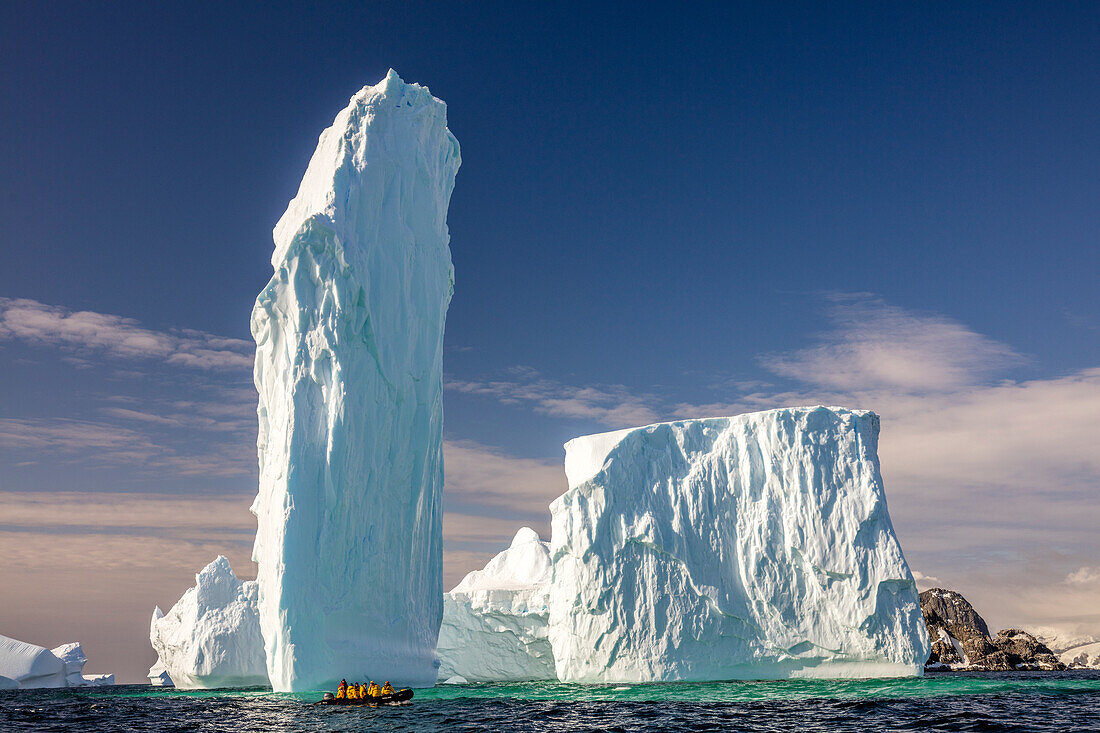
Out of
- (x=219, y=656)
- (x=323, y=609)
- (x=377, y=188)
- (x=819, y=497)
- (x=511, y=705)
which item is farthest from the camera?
(x=219, y=656)

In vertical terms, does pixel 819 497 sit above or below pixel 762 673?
above

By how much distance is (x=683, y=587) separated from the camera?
27016 mm

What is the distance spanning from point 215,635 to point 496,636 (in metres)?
9.91

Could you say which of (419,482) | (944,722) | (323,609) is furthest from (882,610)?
(323,609)

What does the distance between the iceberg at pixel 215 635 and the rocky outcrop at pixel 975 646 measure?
3476 centimetres

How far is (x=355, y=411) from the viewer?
23.9 m

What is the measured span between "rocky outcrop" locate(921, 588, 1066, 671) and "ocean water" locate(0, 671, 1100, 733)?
25579mm

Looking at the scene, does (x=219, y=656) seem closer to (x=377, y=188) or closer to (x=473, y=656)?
(x=473, y=656)

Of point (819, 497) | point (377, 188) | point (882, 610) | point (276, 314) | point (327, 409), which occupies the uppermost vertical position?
point (377, 188)

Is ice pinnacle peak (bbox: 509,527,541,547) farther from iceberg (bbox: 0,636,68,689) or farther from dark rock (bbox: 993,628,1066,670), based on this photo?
dark rock (bbox: 993,628,1066,670)

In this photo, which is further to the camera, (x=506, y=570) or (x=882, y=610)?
(x=506, y=570)

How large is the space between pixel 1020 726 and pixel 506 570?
29.8 m

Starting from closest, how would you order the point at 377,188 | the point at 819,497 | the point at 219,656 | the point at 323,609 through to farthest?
the point at 323,609 < the point at 377,188 < the point at 819,497 < the point at 219,656

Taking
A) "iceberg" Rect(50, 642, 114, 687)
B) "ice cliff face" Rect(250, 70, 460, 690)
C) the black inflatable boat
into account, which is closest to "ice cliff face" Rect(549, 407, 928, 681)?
"ice cliff face" Rect(250, 70, 460, 690)
